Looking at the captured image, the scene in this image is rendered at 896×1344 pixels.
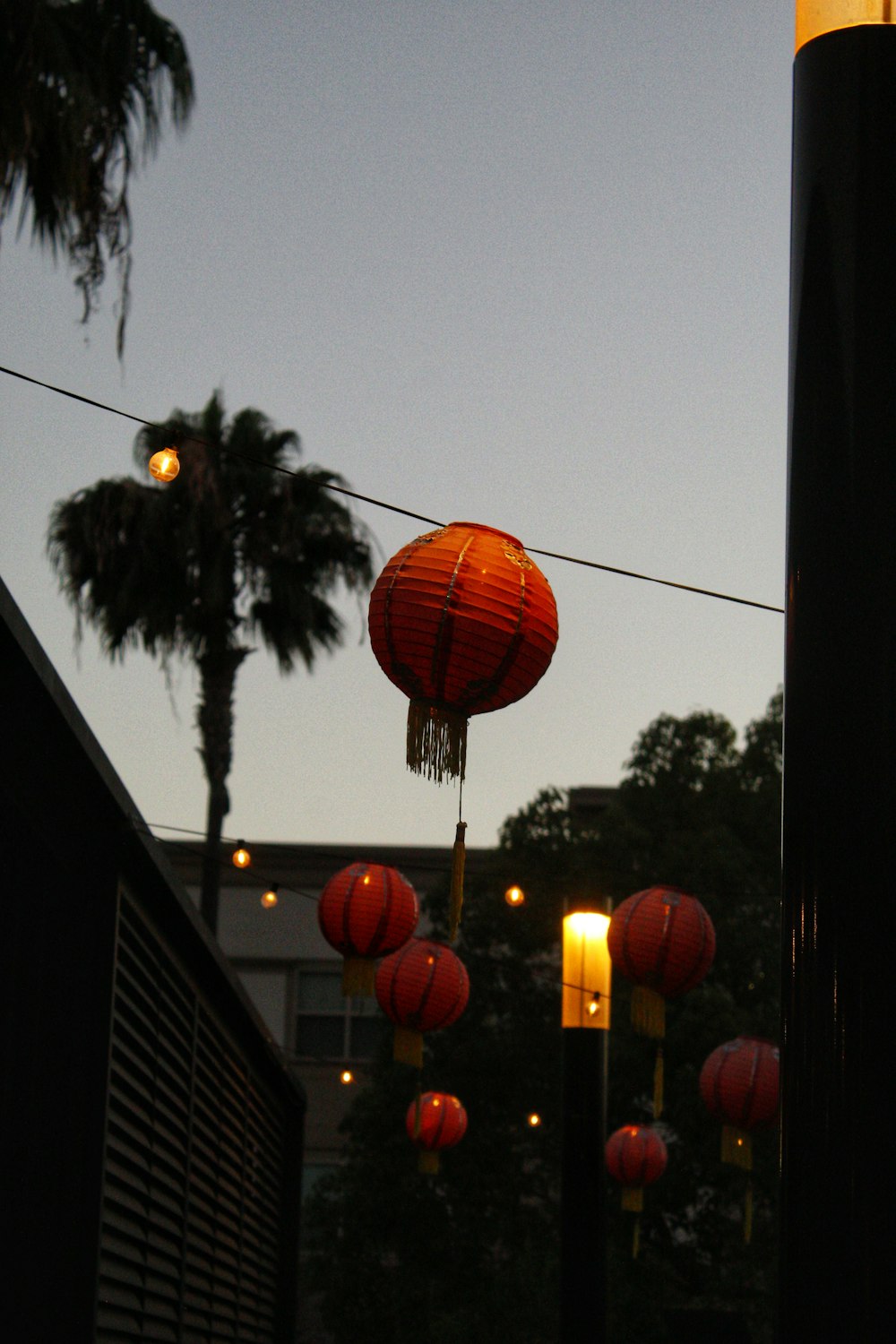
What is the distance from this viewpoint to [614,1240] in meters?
20.8

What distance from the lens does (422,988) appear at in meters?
11.6

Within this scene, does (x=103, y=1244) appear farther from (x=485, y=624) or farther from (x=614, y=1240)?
(x=614, y=1240)

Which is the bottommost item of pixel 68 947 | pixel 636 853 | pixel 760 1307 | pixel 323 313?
pixel 760 1307

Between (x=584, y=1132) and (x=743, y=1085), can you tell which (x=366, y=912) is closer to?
(x=584, y=1132)

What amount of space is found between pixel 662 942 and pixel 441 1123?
5773mm

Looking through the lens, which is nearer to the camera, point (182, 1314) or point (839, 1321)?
point (839, 1321)

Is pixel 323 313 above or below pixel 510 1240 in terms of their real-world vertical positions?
above

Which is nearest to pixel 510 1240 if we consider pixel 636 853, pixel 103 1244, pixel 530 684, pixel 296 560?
pixel 636 853

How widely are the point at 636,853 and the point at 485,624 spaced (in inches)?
732

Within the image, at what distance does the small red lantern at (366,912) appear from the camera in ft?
33.5

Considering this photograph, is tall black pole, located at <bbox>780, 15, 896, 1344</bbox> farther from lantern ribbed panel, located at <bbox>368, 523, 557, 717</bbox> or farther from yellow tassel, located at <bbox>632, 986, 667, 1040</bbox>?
yellow tassel, located at <bbox>632, 986, 667, 1040</bbox>

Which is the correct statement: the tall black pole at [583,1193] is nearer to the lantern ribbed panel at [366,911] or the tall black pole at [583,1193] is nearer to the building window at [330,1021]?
the lantern ribbed panel at [366,911]

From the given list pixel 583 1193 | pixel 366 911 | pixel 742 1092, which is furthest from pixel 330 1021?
pixel 366 911

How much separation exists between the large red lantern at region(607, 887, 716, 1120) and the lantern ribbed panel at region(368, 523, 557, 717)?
564 centimetres
